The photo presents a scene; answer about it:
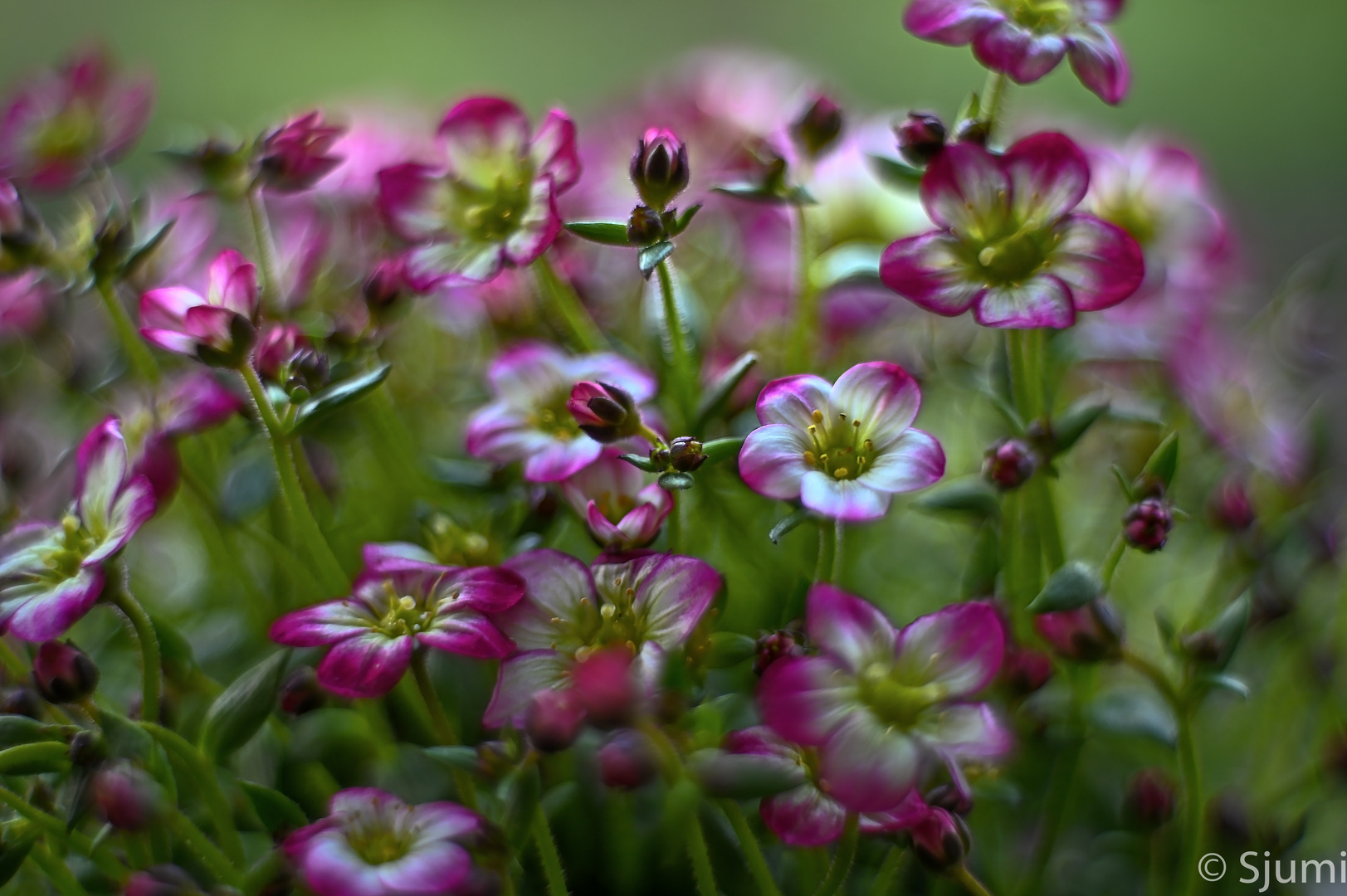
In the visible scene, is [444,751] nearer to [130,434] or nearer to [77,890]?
[77,890]

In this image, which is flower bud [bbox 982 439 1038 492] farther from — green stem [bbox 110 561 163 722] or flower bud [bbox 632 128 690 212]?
green stem [bbox 110 561 163 722]

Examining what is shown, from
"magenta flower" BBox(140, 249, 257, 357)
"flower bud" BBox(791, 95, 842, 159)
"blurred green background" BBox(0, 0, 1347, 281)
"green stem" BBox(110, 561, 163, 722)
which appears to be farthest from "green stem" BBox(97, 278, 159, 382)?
"blurred green background" BBox(0, 0, 1347, 281)

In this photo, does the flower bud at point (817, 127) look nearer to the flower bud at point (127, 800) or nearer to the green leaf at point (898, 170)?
the green leaf at point (898, 170)

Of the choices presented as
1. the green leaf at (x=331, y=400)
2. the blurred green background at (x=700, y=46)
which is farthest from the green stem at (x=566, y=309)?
the blurred green background at (x=700, y=46)

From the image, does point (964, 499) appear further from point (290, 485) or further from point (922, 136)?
point (290, 485)

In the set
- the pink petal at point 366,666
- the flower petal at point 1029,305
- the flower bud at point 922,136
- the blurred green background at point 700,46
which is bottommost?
the blurred green background at point 700,46

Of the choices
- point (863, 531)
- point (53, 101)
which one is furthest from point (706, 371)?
point (53, 101)
